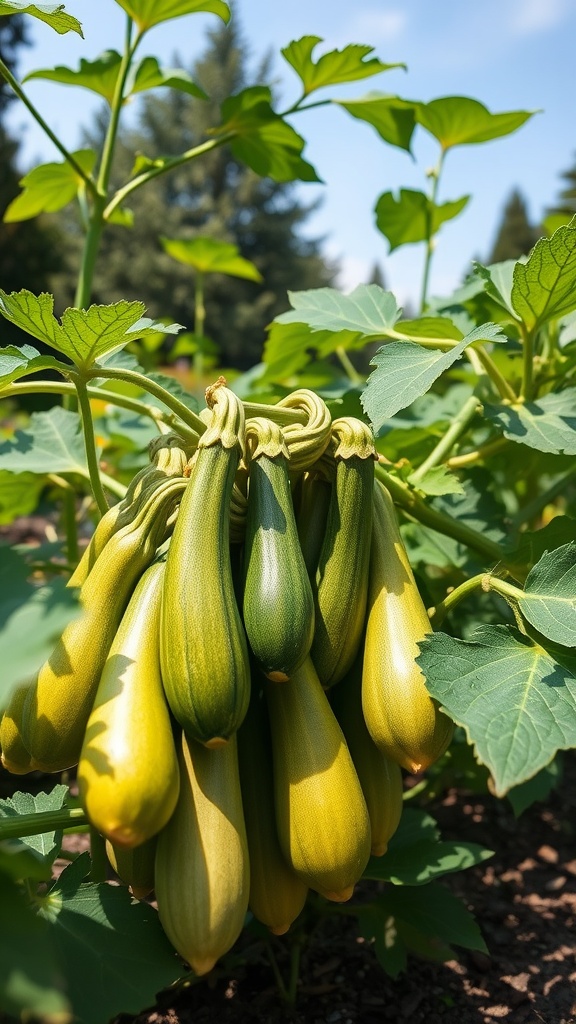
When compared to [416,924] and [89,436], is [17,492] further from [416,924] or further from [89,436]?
[416,924]

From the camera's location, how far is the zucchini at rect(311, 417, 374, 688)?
122 centimetres

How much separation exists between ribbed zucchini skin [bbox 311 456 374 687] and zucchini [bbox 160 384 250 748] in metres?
0.19

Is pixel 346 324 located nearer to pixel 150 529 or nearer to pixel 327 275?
pixel 150 529

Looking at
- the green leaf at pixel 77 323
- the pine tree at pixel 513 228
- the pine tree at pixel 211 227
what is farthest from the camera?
the pine tree at pixel 513 228

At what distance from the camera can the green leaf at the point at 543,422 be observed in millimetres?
1573

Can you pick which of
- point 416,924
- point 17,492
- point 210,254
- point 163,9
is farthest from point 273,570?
point 210,254

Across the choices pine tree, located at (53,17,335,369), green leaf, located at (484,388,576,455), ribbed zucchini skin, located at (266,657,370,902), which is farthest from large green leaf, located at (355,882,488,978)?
pine tree, located at (53,17,335,369)

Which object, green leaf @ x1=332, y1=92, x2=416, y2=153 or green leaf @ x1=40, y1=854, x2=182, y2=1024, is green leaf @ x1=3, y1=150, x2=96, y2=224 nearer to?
green leaf @ x1=332, y1=92, x2=416, y2=153

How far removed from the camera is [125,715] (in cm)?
97

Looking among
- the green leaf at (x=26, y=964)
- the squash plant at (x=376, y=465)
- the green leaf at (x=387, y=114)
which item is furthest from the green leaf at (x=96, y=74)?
the green leaf at (x=26, y=964)

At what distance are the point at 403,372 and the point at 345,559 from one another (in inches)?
15.8

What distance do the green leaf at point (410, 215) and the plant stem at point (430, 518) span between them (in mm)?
1166

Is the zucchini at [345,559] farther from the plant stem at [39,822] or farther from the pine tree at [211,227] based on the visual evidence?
the pine tree at [211,227]

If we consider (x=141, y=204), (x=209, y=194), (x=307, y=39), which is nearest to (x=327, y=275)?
(x=209, y=194)
